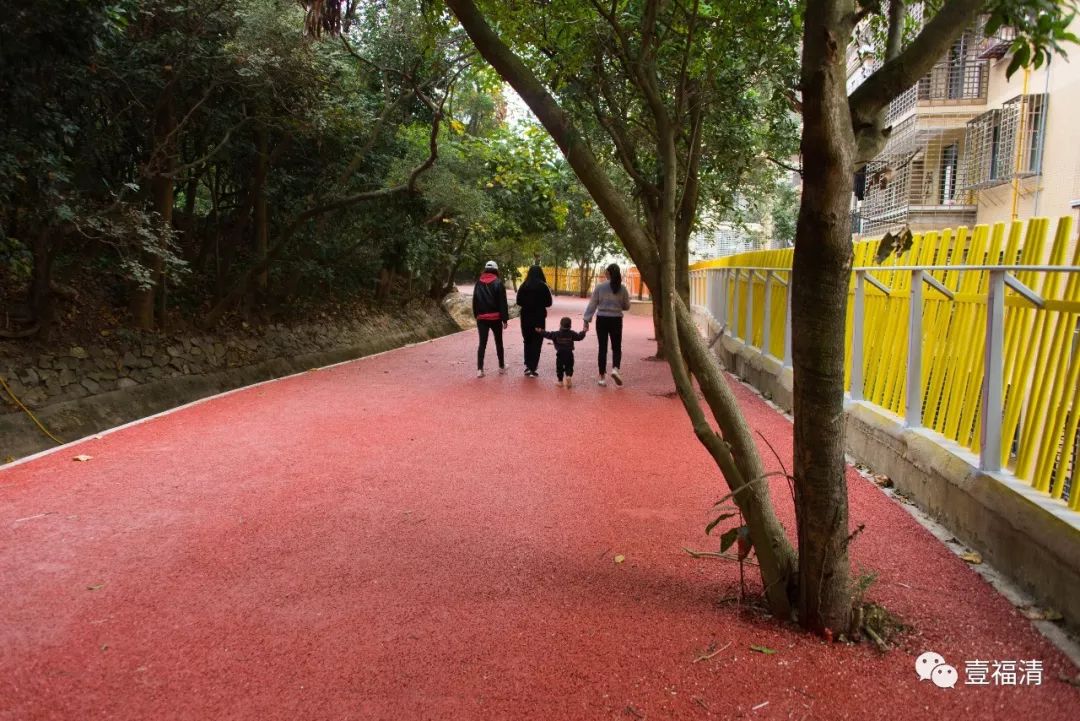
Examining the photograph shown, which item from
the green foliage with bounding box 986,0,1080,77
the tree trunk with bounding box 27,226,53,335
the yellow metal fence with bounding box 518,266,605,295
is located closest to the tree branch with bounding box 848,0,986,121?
the green foliage with bounding box 986,0,1080,77

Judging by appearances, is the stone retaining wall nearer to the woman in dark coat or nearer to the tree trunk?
the tree trunk

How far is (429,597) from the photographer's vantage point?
3.93 m

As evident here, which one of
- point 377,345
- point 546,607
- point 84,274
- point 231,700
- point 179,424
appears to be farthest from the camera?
point 377,345

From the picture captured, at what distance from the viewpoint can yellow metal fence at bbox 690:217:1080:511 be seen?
12.7ft

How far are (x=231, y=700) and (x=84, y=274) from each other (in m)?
8.49

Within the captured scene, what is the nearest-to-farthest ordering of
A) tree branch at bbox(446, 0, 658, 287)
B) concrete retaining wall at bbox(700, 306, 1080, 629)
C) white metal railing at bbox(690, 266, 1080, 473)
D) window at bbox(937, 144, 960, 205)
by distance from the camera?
concrete retaining wall at bbox(700, 306, 1080, 629), tree branch at bbox(446, 0, 658, 287), white metal railing at bbox(690, 266, 1080, 473), window at bbox(937, 144, 960, 205)

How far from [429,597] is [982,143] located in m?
18.4

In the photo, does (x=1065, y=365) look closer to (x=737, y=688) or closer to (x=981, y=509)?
(x=981, y=509)

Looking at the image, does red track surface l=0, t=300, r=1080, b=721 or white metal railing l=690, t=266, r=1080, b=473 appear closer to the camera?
red track surface l=0, t=300, r=1080, b=721

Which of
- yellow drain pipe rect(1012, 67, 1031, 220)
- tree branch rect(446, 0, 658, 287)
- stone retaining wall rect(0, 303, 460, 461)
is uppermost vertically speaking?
yellow drain pipe rect(1012, 67, 1031, 220)

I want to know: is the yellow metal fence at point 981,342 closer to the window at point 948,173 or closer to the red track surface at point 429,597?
the red track surface at point 429,597

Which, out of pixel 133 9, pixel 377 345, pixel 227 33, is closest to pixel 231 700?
pixel 133 9

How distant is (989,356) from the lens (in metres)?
4.36

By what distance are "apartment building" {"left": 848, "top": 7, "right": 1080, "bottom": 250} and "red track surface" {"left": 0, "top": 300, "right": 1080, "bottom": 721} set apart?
370 inches
